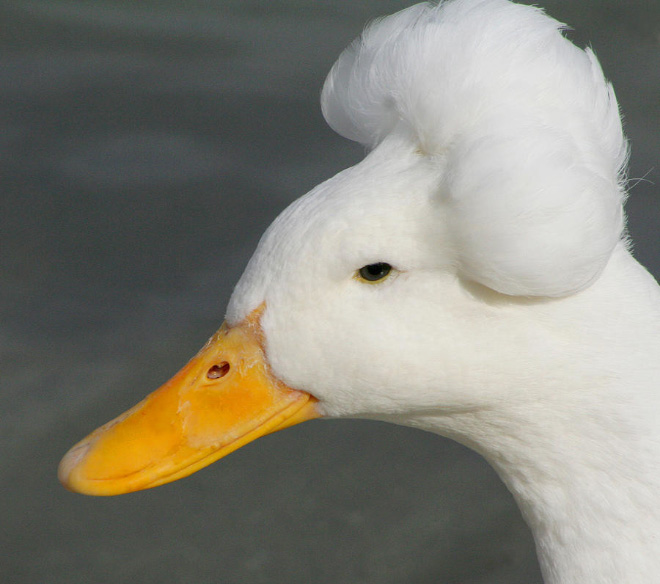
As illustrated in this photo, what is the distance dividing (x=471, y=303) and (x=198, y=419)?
0.74m

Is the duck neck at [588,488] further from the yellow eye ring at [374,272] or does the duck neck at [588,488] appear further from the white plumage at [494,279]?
the yellow eye ring at [374,272]

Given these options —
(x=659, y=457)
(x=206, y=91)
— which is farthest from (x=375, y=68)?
(x=206, y=91)

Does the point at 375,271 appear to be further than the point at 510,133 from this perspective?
Yes

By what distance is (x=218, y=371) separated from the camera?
265cm

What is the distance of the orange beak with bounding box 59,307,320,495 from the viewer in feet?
8.55

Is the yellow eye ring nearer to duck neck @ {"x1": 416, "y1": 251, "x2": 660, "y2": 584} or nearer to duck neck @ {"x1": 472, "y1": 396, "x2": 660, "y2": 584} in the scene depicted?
duck neck @ {"x1": 416, "y1": 251, "x2": 660, "y2": 584}

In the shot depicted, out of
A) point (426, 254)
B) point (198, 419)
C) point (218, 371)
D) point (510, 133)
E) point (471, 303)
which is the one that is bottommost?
point (198, 419)

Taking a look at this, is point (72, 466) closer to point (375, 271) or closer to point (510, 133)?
point (375, 271)

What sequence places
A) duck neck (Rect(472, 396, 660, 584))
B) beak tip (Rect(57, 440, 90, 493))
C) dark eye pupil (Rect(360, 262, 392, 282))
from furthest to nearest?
beak tip (Rect(57, 440, 90, 493)) → duck neck (Rect(472, 396, 660, 584)) → dark eye pupil (Rect(360, 262, 392, 282))

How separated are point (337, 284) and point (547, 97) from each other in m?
0.61

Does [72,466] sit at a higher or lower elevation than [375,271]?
lower

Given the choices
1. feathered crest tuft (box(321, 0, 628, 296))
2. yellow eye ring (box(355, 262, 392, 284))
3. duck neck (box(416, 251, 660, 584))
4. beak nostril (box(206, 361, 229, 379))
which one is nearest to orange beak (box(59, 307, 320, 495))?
beak nostril (box(206, 361, 229, 379))

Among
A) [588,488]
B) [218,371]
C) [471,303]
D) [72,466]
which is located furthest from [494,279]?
[72,466]

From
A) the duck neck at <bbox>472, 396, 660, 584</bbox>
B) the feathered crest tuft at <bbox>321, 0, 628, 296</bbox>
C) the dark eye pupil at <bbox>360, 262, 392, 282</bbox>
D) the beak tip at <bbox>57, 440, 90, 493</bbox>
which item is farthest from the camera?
the beak tip at <bbox>57, 440, 90, 493</bbox>
